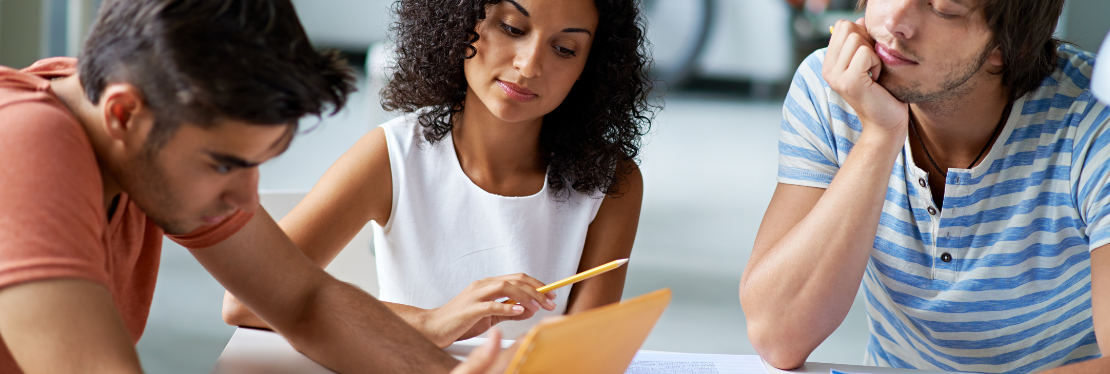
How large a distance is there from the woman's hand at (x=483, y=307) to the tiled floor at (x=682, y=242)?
29 centimetres

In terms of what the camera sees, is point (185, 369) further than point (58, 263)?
Yes

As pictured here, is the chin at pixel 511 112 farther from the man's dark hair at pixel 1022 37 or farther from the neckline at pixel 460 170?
the man's dark hair at pixel 1022 37

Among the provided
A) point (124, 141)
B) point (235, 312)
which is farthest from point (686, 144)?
point (124, 141)

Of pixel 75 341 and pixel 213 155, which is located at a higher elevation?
pixel 213 155

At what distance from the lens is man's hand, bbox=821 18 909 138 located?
1085 millimetres

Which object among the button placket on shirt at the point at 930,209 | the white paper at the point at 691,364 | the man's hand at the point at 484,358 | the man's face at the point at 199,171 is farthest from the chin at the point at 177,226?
the button placket on shirt at the point at 930,209

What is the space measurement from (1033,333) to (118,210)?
123 centimetres

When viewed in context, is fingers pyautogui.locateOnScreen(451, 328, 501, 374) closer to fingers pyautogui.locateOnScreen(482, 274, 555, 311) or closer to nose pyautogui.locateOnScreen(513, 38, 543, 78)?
fingers pyautogui.locateOnScreen(482, 274, 555, 311)

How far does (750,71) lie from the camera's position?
258 inches

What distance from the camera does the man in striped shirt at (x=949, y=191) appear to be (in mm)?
1060

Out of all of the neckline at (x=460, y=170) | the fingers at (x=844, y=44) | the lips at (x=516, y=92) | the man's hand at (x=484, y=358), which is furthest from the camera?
the neckline at (x=460, y=170)

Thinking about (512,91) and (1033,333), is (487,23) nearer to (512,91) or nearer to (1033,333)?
(512,91)

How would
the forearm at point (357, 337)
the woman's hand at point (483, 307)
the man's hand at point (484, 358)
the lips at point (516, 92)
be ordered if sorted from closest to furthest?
the man's hand at point (484, 358) < the forearm at point (357, 337) < the woman's hand at point (483, 307) < the lips at point (516, 92)

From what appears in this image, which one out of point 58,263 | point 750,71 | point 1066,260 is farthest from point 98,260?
point 750,71
